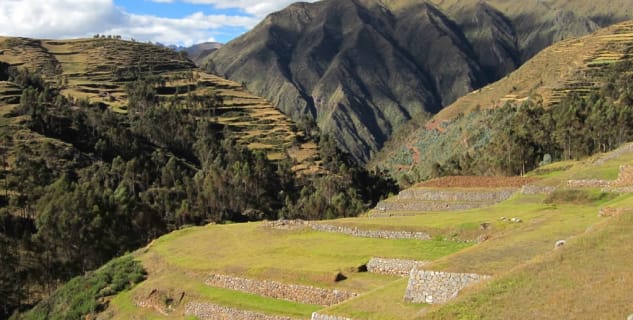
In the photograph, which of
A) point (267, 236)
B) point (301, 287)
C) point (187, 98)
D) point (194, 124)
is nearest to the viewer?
point (301, 287)

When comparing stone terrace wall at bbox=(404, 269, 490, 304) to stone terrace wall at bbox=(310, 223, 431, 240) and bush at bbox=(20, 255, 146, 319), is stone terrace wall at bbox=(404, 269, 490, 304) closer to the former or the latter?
stone terrace wall at bbox=(310, 223, 431, 240)

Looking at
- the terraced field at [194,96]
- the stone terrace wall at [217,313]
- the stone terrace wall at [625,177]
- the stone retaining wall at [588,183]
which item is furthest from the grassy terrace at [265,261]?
the terraced field at [194,96]

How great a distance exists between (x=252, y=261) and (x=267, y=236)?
814 cm

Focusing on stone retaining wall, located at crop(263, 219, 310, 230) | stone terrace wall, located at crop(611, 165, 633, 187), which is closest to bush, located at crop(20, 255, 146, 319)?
stone retaining wall, located at crop(263, 219, 310, 230)

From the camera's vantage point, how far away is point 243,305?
104ft

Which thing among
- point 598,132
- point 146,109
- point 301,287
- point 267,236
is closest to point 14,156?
point 146,109

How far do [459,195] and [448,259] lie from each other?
3231 cm

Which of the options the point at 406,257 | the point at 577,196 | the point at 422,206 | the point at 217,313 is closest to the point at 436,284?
the point at 406,257

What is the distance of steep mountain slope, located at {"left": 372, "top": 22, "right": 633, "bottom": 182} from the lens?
143 metres

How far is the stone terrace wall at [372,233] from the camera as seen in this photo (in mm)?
36506

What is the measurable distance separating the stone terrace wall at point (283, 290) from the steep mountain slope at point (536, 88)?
4033 inches

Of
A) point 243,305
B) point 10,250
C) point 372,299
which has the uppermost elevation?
point 372,299

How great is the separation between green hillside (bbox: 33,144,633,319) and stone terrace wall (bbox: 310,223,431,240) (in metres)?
0.30

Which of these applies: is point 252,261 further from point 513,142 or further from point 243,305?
point 513,142
